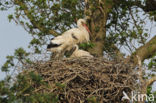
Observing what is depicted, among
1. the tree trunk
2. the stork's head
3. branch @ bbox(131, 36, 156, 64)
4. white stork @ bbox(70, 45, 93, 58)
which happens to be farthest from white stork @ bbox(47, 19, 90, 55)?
branch @ bbox(131, 36, 156, 64)

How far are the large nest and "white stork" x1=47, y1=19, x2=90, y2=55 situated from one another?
149 centimetres

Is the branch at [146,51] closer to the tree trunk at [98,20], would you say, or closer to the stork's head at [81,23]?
the tree trunk at [98,20]

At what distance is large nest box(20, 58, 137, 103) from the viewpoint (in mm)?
7883

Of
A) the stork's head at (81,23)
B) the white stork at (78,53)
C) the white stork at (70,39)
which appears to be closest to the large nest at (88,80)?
the white stork at (78,53)

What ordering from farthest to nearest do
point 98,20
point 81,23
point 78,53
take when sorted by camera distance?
point 98,20
point 81,23
point 78,53

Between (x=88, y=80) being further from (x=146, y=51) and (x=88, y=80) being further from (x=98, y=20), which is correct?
(x=98, y=20)

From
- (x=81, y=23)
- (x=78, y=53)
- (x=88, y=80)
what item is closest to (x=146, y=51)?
(x=78, y=53)

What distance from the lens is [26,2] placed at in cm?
1138

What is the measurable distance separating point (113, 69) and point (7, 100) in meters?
3.07

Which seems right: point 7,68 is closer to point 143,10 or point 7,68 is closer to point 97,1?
point 97,1

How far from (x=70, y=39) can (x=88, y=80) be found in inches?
88.0

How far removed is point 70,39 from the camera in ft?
33.1

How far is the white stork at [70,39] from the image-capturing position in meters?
9.91

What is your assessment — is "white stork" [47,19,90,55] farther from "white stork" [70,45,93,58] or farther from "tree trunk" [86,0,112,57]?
"tree trunk" [86,0,112,57]
